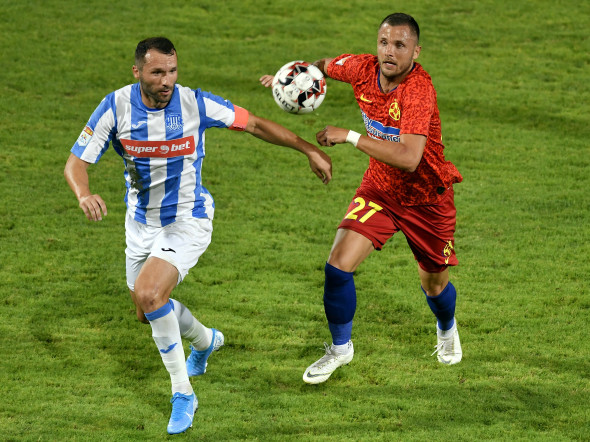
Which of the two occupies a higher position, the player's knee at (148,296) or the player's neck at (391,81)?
the player's neck at (391,81)

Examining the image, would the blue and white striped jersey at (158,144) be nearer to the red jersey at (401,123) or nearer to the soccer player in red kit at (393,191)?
the soccer player in red kit at (393,191)

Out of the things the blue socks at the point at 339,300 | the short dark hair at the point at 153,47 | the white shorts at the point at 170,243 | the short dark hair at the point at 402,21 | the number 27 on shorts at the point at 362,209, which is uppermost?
the short dark hair at the point at 402,21

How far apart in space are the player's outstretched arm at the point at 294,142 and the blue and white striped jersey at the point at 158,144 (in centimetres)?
17

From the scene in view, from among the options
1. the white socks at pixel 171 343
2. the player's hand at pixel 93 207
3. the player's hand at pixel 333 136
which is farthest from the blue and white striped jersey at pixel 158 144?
the player's hand at pixel 333 136

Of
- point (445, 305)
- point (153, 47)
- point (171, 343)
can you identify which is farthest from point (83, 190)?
point (445, 305)

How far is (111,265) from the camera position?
7.69 m

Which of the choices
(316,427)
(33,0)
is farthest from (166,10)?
(316,427)

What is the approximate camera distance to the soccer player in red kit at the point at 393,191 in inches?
207

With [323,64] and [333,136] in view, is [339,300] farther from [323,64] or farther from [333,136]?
[323,64]

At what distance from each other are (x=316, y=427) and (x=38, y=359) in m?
2.09

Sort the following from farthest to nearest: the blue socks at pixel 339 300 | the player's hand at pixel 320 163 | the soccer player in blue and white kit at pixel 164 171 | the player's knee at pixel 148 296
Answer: the blue socks at pixel 339 300 < the player's hand at pixel 320 163 < the soccer player in blue and white kit at pixel 164 171 < the player's knee at pixel 148 296

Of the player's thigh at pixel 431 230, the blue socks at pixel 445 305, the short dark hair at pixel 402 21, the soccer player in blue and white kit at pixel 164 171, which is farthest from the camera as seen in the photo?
the blue socks at pixel 445 305

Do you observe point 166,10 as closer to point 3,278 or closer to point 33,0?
point 33,0

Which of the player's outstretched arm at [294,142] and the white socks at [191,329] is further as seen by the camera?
the white socks at [191,329]
